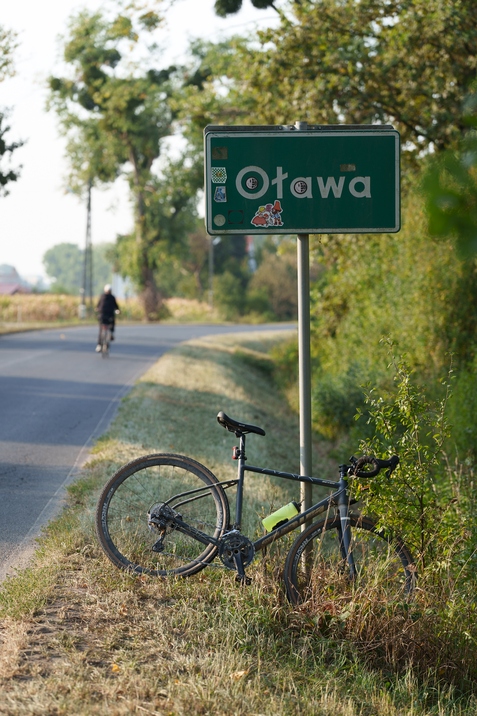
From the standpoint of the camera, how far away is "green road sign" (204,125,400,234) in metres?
5.10

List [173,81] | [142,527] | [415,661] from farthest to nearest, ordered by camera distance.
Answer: [173,81], [142,527], [415,661]

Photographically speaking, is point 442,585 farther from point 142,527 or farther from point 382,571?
point 142,527

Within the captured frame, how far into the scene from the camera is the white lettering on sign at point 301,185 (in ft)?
16.8

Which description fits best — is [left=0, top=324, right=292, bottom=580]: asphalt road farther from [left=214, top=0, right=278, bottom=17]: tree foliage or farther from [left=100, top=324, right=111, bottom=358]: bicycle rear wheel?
[left=214, top=0, right=278, bottom=17]: tree foliage

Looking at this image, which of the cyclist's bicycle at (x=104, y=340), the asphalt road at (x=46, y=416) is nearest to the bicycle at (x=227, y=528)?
the asphalt road at (x=46, y=416)

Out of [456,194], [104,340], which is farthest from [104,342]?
[456,194]

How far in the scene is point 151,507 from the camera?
523 cm

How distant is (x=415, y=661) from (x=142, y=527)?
1.75 metres

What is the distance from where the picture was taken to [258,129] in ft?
16.8

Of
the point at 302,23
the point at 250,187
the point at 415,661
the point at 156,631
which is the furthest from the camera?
the point at 302,23

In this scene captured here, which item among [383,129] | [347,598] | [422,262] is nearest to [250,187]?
[383,129]

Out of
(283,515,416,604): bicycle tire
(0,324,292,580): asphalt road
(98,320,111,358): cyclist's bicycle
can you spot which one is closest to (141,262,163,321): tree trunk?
(0,324,292,580): asphalt road

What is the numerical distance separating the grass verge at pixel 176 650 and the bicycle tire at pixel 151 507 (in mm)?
131

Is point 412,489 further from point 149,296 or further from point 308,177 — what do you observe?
point 149,296
